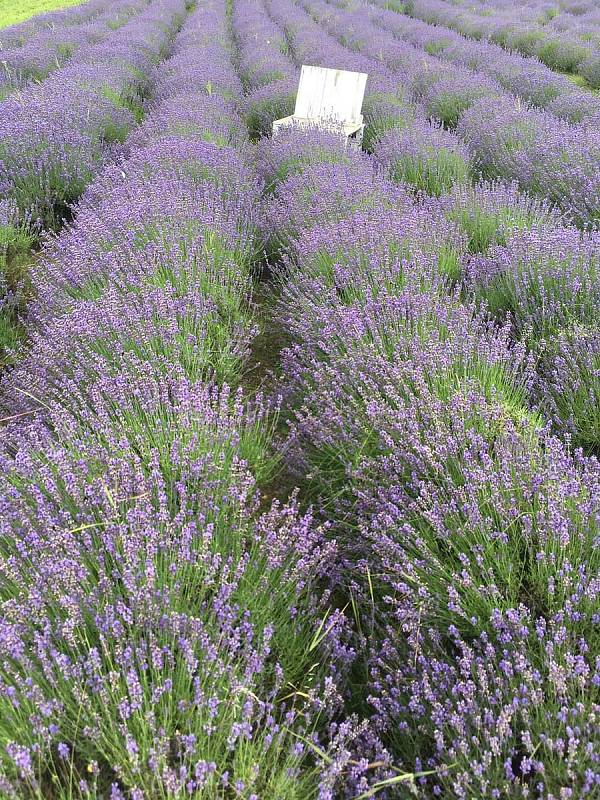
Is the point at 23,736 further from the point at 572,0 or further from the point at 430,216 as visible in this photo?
the point at 572,0

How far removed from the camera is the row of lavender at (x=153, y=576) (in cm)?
115

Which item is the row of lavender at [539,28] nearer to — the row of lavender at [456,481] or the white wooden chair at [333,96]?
the white wooden chair at [333,96]

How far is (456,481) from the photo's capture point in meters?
1.77

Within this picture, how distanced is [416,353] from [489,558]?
801mm

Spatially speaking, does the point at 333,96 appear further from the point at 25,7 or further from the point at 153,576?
the point at 25,7

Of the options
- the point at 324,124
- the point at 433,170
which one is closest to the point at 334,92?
the point at 324,124

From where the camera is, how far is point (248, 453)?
210cm

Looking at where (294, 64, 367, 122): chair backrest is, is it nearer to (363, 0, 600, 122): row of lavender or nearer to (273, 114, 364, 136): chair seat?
(273, 114, 364, 136): chair seat

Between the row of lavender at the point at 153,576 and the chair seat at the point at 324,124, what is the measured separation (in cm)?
267

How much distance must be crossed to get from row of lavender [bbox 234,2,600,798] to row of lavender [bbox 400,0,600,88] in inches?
297

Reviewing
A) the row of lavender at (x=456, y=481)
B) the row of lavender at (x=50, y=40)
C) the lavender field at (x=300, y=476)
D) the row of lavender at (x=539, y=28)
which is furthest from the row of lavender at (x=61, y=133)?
the row of lavender at (x=539, y=28)

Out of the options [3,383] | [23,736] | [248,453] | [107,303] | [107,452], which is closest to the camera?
[23,736]

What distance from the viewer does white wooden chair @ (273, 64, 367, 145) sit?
5508 mm

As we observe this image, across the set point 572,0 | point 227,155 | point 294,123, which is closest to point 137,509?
point 227,155
